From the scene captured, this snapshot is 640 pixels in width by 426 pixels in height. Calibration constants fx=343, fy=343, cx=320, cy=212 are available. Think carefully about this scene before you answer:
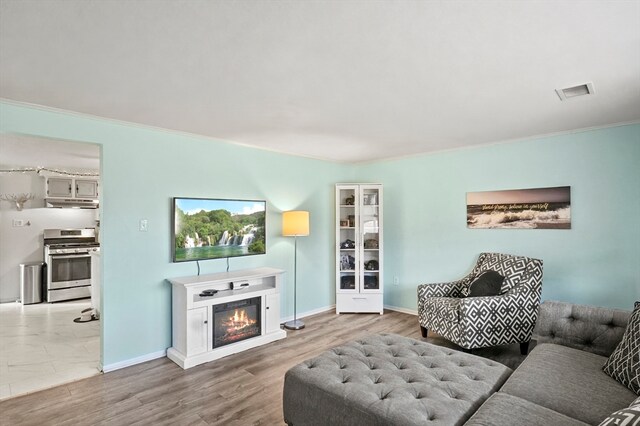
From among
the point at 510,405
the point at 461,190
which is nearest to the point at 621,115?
the point at 461,190

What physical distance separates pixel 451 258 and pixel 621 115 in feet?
7.69

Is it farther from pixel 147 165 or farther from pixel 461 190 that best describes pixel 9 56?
pixel 461 190

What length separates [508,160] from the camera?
4188 millimetres

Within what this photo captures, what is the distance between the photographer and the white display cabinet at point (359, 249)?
505cm

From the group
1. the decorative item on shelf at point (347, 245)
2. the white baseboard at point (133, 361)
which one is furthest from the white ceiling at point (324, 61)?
the white baseboard at point (133, 361)

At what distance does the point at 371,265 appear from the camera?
17.0 feet

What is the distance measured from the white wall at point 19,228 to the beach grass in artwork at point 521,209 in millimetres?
7142

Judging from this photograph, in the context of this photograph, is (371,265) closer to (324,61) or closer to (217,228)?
(217,228)

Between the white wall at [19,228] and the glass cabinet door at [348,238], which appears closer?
the glass cabinet door at [348,238]

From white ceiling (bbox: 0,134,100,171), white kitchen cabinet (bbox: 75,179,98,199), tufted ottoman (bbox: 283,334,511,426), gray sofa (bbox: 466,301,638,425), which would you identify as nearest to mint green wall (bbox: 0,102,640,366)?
white ceiling (bbox: 0,134,100,171)

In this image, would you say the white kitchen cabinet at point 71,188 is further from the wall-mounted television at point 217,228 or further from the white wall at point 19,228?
the wall-mounted television at point 217,228

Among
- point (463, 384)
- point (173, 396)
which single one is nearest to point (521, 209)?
point (463, 384)

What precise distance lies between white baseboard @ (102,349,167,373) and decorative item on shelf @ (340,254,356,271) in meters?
2.63

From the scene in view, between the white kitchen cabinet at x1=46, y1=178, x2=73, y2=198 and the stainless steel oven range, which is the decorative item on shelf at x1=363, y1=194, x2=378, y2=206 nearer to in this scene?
the stainless steel oven range
